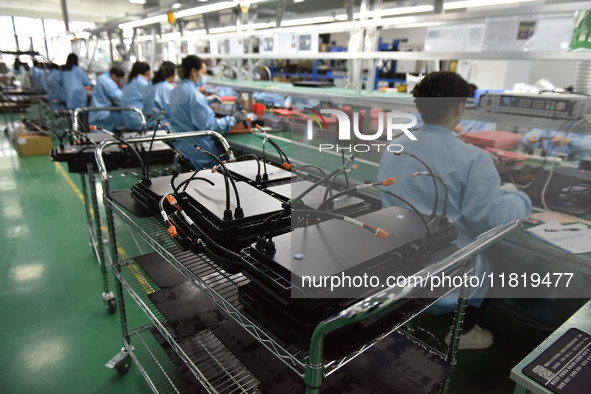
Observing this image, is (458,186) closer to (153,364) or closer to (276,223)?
(276,223)

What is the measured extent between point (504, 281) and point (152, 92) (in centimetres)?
355

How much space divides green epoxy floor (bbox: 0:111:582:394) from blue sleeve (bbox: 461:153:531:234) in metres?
0.84

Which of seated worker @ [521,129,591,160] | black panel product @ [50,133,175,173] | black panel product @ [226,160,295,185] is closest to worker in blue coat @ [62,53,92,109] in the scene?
black panel product @ [50,133,175,173]

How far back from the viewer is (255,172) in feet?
4.88

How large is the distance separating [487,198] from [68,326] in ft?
7.25

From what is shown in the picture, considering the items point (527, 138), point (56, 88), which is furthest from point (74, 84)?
point (527, 138)

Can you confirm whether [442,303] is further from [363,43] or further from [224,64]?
Result: [224,64]

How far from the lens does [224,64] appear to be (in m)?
4.75

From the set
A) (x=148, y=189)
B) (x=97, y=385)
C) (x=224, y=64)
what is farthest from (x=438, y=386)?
(x=224, y=64)

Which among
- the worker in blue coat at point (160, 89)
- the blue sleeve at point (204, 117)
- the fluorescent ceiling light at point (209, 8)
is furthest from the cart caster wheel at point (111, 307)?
the fluorescent ceiling light at point (209, 8)

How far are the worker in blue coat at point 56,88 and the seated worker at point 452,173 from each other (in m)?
6.90

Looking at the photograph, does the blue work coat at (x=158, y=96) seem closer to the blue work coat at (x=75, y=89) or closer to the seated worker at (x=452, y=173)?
the blue work coat at (x=75, y=89)

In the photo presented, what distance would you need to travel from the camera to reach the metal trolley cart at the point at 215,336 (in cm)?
67

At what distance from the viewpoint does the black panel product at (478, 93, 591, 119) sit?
5.33 ft
